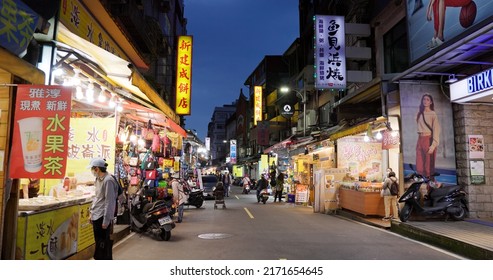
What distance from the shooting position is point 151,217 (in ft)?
31.9

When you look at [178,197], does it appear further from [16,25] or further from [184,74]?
[184,74]

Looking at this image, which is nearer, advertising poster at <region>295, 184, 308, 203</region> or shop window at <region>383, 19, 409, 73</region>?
shop window at <region>383, 19, 409, 73</region>

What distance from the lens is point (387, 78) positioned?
12258 mm

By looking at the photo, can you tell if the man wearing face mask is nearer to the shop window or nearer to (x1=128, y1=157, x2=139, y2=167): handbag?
(x1=128, y1=157, x2=139, y2=167): handbag

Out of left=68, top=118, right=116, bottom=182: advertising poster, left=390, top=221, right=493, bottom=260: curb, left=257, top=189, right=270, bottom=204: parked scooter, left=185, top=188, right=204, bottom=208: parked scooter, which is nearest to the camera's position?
left=390, top=221, right=493, bottom=260: curb

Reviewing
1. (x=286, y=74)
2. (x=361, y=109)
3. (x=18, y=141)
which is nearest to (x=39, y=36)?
(x=18, y=141)

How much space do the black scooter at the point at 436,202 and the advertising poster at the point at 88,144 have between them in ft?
28.6

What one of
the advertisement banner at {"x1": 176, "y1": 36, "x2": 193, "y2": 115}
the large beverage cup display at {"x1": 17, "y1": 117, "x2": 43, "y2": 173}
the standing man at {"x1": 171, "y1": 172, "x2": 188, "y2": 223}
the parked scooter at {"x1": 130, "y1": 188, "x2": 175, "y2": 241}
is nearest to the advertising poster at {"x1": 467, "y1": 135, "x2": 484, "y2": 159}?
the parked scooter at {"x1": 130, "y1": 188, "x2": 175, "y2": 241}

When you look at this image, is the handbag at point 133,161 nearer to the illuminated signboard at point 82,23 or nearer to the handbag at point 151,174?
the handbag at point 151,174

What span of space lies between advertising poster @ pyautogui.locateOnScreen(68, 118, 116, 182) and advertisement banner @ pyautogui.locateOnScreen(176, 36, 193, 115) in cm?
1211

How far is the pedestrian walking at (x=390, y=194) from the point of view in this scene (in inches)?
471

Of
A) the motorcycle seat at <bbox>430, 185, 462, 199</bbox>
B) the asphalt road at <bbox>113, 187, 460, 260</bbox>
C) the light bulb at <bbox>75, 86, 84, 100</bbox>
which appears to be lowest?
the asphalt road at <bbox>113, 187, 460, 260</bbox>

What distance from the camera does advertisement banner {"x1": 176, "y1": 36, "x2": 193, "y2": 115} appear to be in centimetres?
2161

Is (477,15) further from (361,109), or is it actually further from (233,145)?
(233,145)
